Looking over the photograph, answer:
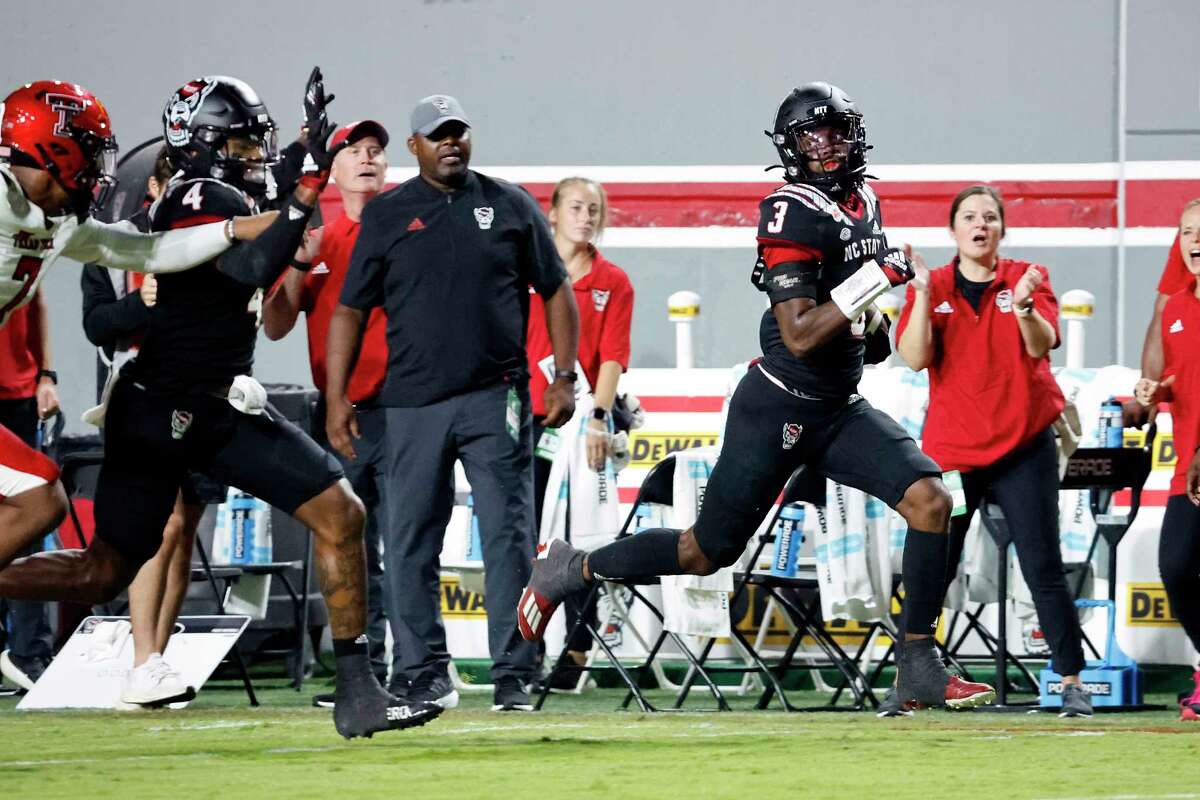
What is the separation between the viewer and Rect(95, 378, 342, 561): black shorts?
258 inches

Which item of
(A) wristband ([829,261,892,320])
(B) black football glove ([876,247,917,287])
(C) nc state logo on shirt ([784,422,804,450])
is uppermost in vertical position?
(B) black football glove ([876,247,917,287])

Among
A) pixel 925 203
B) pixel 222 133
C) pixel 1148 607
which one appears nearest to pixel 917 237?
pixel 925 203

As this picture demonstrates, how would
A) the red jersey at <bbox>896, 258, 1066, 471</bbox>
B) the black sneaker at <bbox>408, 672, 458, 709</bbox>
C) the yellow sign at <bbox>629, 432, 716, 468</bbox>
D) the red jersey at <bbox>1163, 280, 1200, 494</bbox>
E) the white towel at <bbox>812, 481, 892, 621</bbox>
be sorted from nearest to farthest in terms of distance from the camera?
the black sneaker at <bbox>408, 672, 458, 709</bbox> → the red jersey at <bbox>896, 258, 1066, 471</bbox> → the red jersey at <bbox>1163, 280, 1200, 494</bbox> → the white towel at <bbox>812, 481, 892, 621</bbox> → the yellow sign at <bbox>629, 432, 716, 468</bbox>

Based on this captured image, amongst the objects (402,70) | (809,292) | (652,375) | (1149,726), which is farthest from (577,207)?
(1149,726)

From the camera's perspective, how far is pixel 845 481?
6871mm

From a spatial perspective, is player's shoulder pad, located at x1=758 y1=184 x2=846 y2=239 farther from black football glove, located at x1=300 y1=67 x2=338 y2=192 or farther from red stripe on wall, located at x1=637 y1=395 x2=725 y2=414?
red stripe on wall, located at x1=637 y1=395 x2=725 y2=414

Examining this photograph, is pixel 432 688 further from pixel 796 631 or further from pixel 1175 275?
pixel 1175 275

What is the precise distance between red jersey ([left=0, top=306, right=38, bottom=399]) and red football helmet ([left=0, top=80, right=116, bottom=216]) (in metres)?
2.78

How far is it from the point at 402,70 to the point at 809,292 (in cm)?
499

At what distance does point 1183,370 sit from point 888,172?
9.00 ft

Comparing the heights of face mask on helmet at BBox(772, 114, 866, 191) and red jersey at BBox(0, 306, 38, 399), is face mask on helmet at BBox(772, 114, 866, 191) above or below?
above

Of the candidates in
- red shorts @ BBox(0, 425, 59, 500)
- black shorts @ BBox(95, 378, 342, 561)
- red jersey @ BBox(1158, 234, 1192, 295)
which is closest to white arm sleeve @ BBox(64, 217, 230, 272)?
black shorts @ BBox(95, 378, 342, 561)

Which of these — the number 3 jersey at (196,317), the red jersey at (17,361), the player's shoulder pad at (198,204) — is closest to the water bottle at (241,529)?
the red jersey at (17,361)

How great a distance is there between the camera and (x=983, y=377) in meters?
8.42
